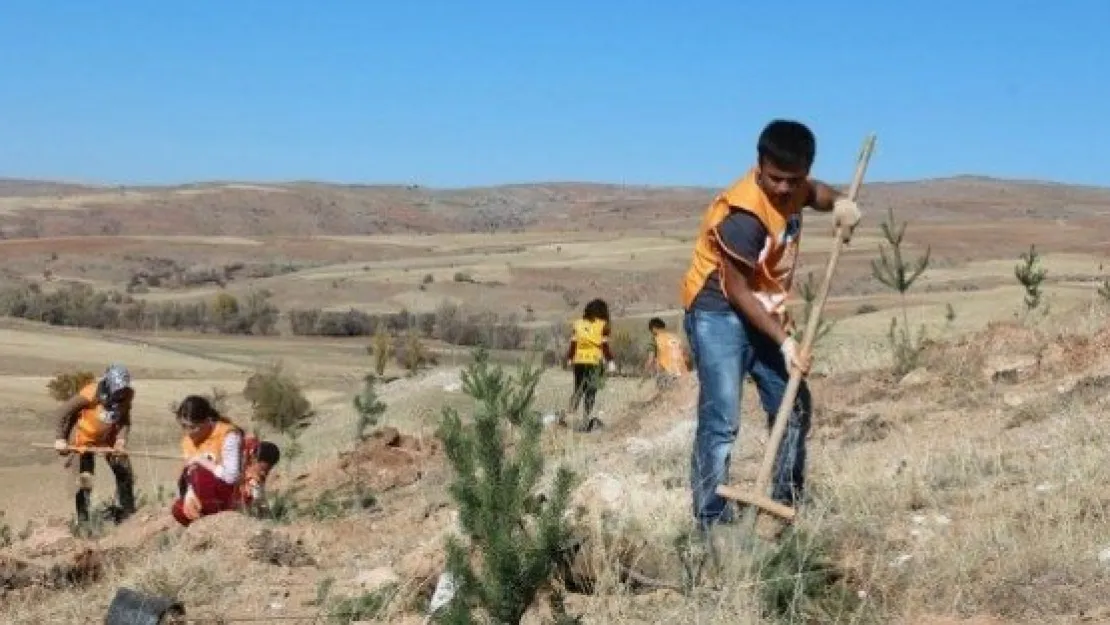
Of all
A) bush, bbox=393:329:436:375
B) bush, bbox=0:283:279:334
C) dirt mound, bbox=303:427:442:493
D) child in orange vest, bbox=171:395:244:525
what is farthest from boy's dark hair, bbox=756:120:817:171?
bush, bbox=0:283:279:334

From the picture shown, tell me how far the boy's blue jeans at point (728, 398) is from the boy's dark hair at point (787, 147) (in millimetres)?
607

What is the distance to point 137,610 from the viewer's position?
19.1 feet

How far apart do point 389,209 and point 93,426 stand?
121m

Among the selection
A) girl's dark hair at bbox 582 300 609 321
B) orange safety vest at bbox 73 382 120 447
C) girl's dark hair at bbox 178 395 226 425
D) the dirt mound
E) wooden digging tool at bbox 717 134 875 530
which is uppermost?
wooden digging tool at bbox 717 134 875 530

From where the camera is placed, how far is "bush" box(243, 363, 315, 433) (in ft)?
78.9

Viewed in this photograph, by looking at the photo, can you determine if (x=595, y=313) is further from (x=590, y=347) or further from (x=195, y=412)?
(x=195, y=412)

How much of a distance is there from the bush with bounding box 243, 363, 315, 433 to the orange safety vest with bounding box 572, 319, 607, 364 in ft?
30.2

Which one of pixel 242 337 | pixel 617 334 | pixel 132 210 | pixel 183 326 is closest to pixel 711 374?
pixel 617 334

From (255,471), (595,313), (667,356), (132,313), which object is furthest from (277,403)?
(132,313)

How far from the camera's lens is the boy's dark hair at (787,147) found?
5.64 metres

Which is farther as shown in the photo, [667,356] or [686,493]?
[667,356]

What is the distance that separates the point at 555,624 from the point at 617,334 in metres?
26.8

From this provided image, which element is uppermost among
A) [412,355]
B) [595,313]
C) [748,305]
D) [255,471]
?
[748,305]

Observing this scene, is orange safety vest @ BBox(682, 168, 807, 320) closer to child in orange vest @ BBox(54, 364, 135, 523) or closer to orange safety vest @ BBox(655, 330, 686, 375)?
child in orange vest @ BBox(54, 364, 135, 523)
